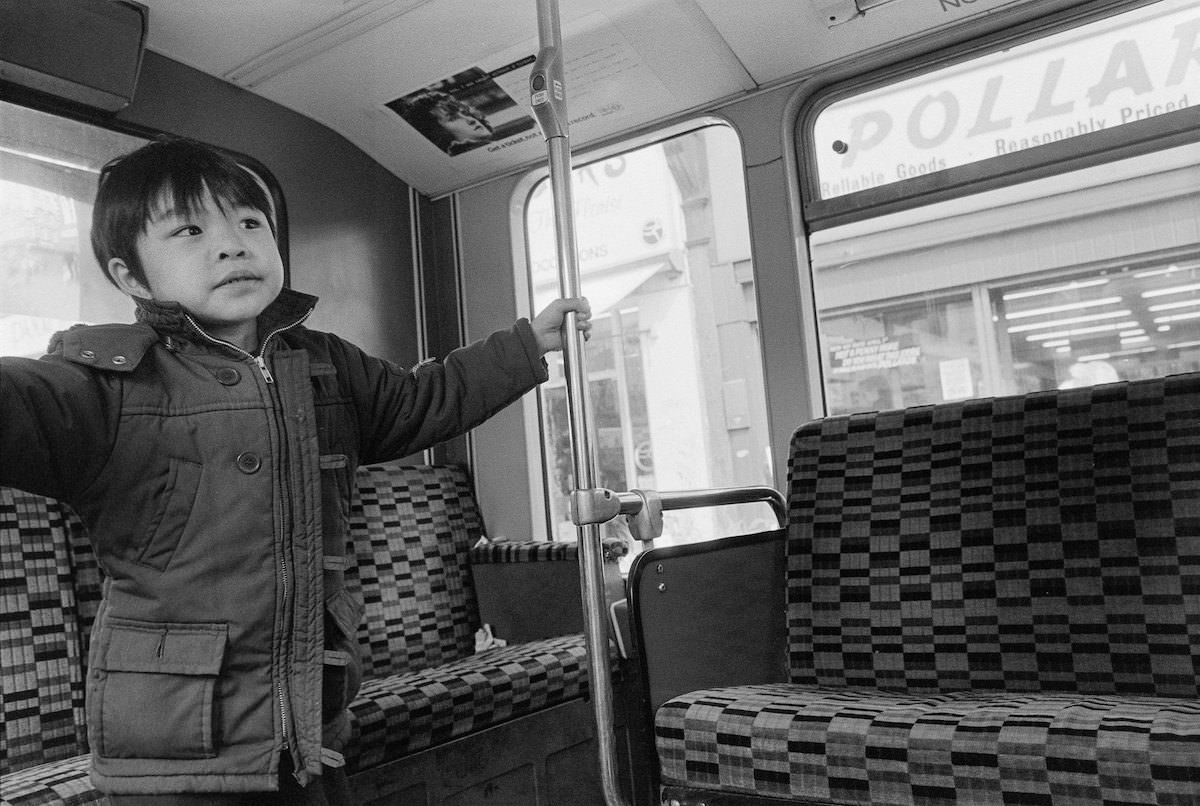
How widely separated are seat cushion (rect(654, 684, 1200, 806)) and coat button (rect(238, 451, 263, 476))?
0.81 metres

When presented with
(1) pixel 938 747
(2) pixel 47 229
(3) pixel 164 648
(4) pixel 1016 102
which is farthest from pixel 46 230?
(4) pixel 1016 102

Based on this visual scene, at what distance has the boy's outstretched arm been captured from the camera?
1.64 m

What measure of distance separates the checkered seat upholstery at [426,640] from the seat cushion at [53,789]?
0.48 metres

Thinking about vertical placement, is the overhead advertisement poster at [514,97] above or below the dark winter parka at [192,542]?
above

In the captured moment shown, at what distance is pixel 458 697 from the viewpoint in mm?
2166

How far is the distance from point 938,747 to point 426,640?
1.78 meters

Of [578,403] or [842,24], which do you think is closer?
[578,403]

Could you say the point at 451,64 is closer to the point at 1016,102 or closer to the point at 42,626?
the point at 1016,102

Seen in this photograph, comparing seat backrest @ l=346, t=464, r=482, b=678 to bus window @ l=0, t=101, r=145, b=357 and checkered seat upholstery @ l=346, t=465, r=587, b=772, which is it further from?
bus window @ l=0, t=101, r=145, b=357

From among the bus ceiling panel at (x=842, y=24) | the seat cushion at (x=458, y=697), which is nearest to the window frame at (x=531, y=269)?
the bus ceiling panel at (x=842, y=24)

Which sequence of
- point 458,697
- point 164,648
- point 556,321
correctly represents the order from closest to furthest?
point 164,648
point 556,321
point 458,697

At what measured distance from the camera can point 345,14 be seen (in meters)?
2.63

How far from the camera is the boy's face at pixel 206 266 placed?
4.37 feet

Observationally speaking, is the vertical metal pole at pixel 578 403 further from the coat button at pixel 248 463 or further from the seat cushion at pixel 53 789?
the seat cushion at pixel 53 789
